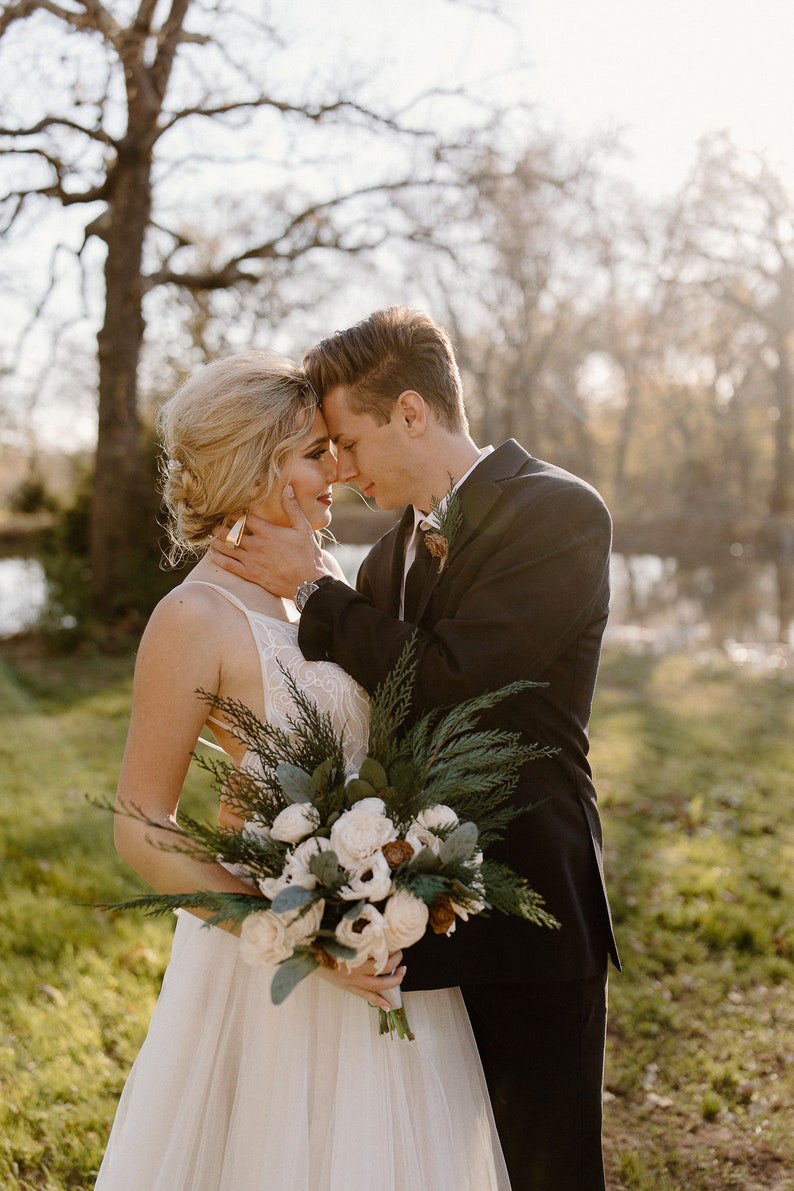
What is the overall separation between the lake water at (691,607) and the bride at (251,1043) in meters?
11.4

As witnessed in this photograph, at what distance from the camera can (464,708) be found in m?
2.10

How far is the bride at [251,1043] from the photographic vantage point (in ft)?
7.38

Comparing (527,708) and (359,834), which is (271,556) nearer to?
(527,708)

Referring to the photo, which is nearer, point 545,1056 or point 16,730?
point 545,1056

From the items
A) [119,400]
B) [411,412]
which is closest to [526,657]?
[411,412]

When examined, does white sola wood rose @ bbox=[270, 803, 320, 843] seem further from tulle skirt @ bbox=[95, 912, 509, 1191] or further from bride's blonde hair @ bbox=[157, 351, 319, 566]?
bride's blonde hair @ bbox=[157, 351, 319, 566]

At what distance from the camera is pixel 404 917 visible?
6.07 feet

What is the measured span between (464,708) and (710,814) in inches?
222

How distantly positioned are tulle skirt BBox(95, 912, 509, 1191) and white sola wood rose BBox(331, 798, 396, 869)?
2.12 ft

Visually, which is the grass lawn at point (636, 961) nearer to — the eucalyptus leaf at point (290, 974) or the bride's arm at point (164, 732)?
the bride's arm at point (164, 732)

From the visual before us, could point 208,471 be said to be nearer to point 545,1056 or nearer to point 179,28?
point 545,1056

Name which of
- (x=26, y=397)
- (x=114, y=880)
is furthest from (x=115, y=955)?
(x=26, y=397)

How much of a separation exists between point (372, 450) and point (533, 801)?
117cm

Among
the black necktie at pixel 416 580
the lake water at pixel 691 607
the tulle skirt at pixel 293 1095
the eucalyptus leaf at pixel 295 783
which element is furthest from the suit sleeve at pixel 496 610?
the lake water at pixel 691 607
